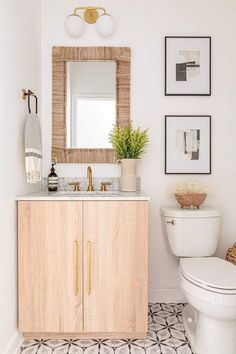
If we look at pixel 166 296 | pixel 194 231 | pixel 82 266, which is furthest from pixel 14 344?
pixel 194 231

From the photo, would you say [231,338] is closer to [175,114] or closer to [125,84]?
[175,114]

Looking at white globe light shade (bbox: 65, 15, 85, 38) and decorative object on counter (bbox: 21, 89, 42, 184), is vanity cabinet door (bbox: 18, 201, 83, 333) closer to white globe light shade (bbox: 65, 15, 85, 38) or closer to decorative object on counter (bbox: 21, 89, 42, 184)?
Answer: decorative object on counter (bbox: 21, 89, 42, 184)

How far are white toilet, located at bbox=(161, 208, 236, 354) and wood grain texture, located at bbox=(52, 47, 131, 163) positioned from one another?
0.72 metres

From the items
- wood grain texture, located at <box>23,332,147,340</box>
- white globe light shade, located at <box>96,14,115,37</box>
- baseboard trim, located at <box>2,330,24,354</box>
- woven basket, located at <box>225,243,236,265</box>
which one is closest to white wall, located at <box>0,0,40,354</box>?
baseboard trim, located at <box>2,330,24,354</box>

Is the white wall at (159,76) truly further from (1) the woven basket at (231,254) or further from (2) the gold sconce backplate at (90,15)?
(1) the woven basket at (231,254)

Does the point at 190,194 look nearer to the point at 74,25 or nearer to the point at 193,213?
the point at 193,213

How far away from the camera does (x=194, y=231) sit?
89.0 inches

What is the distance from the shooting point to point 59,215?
1.93 metres

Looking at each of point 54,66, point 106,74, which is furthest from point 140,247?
point 54,66

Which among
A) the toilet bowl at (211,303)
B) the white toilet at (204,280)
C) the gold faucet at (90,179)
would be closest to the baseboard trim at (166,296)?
the white toilet at (204,280)

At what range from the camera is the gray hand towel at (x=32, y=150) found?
2.00 m

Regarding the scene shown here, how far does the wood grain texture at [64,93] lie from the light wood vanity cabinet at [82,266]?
2.24ft

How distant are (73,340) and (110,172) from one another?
1.17m

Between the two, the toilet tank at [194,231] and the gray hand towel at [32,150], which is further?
the toilet tank at [194,231]
